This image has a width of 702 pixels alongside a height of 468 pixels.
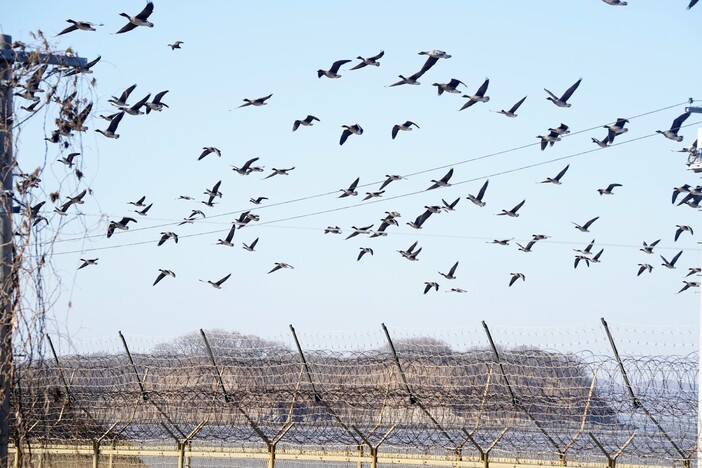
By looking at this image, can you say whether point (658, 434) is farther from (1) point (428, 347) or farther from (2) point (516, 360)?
(1) point (428, 347)

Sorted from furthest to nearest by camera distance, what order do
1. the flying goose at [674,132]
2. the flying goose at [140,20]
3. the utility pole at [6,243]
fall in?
1. the flying goose at [674,132]
2. the flying goose at [140,20]
3. the utility pole at [6,243]

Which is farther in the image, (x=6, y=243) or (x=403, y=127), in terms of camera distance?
(x=403, y=127)

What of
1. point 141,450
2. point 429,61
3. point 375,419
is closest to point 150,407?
point 141,450

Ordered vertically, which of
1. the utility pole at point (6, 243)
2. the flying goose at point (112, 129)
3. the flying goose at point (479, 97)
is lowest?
the utility pole at point (6, 243)

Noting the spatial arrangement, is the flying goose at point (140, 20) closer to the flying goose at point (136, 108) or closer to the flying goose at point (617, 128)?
the flying goose at point (136, 108)

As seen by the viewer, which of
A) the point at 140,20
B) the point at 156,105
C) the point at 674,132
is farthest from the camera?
the point at 674,132

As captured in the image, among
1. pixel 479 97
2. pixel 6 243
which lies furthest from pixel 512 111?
pixel 6 243

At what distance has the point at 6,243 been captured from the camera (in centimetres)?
923

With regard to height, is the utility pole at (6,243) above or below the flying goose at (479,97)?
below

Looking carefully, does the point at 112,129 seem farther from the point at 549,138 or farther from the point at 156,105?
the point at 549,138

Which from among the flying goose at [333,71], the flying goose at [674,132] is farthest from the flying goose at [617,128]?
the flying goose at [333,71]

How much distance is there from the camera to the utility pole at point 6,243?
30.2ft

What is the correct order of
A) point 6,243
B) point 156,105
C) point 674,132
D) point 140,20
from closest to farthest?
point 6,243 → point 140,20 → point 156,105 → point 674,132

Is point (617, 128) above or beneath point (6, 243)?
above
